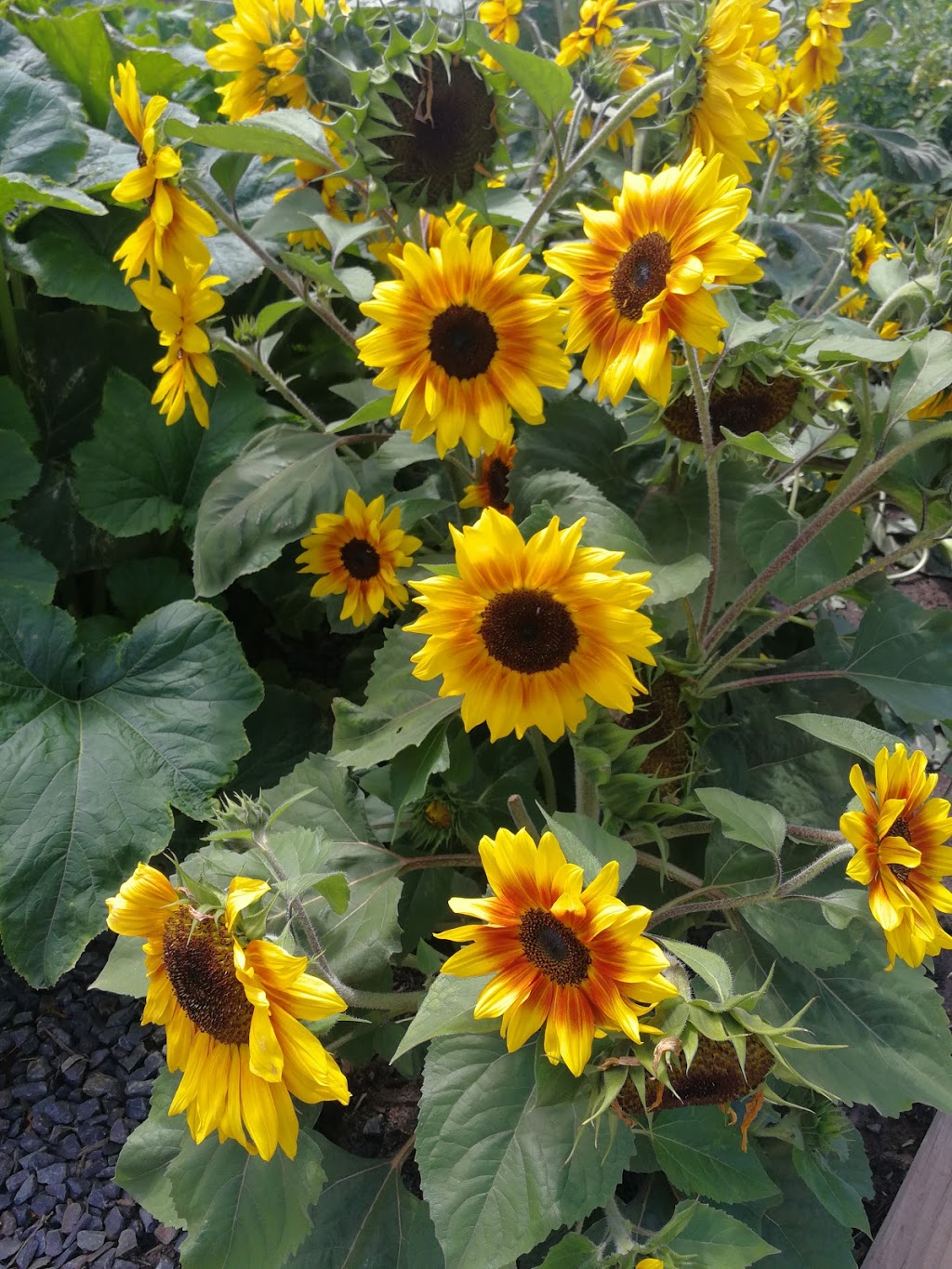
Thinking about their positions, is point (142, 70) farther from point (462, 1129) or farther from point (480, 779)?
point (462, 1129)

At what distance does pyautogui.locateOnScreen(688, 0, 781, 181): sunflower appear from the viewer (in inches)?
37.5

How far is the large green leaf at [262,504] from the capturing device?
1.25m

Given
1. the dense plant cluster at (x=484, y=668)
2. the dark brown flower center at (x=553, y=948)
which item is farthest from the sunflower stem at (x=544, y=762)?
the dark brown flower center at (x=553, y=948)

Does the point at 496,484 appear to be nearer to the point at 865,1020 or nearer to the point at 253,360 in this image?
the point at 253,360

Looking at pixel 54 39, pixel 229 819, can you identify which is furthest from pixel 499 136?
pixel 54 39

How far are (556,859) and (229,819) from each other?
0.32 metres

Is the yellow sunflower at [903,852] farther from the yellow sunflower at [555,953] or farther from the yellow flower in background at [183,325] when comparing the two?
the yellow flower in background at [183,325]

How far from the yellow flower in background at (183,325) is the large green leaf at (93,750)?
0.99 ft

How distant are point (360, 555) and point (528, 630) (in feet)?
1.71

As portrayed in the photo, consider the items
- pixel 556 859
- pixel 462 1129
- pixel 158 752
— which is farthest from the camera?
pixel 158 752

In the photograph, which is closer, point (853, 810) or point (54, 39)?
point (853, 810)

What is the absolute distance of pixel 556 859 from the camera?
A: 72 cm

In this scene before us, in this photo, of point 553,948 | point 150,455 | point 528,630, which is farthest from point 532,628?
point 150,455

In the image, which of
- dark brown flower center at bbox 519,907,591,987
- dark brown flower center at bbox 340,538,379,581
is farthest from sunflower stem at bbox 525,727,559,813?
dark brown flower center at bbox 519,907,591,987
